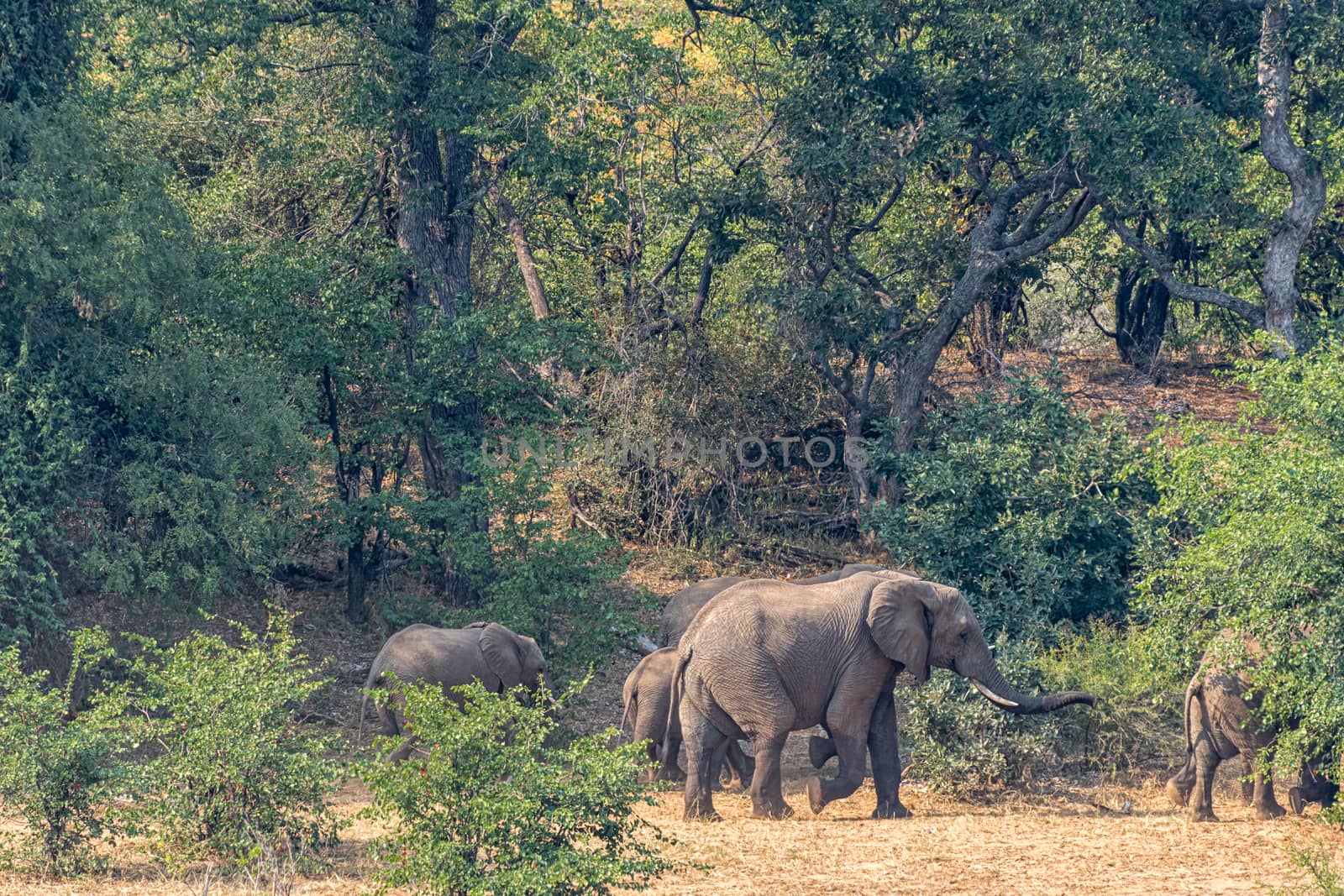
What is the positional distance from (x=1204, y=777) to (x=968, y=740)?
2.09 meters

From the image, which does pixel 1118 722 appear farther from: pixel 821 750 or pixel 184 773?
pixel 184 773

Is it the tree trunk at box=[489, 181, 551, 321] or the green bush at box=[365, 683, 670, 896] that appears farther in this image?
the tree trunk at box=[489, 181, 551, 321]

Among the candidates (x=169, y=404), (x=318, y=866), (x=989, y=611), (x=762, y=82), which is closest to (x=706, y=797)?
(x=318, y=866)

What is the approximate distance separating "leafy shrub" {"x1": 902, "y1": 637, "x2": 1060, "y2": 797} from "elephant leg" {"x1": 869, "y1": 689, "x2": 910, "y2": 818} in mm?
710

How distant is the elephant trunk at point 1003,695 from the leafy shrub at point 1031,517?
3516mm

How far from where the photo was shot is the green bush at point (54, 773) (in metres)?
10.5

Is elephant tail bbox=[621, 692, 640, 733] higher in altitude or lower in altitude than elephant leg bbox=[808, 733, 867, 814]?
higher

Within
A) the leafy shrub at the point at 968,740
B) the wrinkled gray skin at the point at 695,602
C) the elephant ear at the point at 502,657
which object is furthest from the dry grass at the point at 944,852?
the wrinkled gray skin at the point at 695,602

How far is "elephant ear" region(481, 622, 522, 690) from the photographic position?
15.3 m

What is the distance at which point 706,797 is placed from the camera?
42.8 feet

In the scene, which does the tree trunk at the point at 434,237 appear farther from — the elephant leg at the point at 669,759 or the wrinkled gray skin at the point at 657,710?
the elephant leg at the point at 669,759

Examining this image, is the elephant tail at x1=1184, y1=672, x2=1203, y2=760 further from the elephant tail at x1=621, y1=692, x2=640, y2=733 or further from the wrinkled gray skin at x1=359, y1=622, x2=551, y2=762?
the wrinkled gray skin at x1=359, y1=622, x2=551, y2=762

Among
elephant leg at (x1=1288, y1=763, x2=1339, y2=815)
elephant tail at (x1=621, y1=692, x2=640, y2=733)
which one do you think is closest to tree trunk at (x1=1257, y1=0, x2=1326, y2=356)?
elephant leg at (x1=1288, y1=763, x2=1339, y2=815)

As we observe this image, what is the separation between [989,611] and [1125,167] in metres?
6.06
